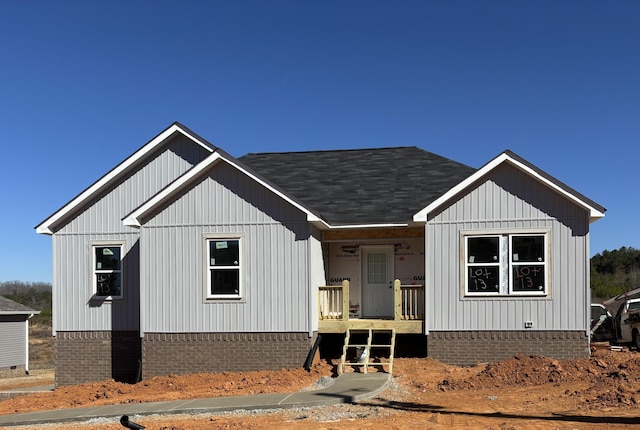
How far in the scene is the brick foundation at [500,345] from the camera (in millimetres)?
15883

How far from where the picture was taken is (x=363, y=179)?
20.7 metres

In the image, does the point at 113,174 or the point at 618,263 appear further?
the point at 618,263

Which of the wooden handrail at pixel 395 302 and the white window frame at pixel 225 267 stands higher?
the white window frame at pixel 225 267

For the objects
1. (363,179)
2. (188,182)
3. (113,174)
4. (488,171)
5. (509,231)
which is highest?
(113,174)

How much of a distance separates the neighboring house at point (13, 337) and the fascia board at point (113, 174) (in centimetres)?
1700

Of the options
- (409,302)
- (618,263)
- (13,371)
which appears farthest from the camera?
(618,263)

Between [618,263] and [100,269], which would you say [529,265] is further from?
[618,263]

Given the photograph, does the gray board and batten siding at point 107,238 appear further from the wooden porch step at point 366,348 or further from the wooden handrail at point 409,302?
the wooden handrail at point 409,302

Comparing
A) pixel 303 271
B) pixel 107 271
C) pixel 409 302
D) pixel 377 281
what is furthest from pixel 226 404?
pixel 107 271

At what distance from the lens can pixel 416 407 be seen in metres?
12.3

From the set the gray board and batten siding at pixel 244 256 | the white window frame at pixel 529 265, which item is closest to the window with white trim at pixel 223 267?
the gray board and batten siding at pixel 244 256

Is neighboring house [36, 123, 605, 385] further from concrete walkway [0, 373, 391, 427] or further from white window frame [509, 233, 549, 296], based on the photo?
concrete walkway [0, 373, 391, 427]

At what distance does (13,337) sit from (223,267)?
75.8 feet

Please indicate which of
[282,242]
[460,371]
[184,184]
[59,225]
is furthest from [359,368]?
[59,225]
